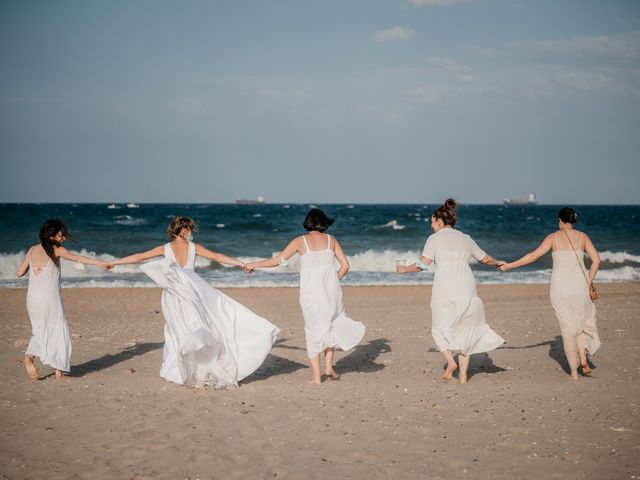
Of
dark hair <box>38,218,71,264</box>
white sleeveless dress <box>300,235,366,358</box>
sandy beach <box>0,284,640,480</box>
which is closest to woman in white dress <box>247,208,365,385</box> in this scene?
white sleeveless dress <box>300,235,366,358</box>

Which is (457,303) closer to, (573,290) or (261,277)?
(573,290)

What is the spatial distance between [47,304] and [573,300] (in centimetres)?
645

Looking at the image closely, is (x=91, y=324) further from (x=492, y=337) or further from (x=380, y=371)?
(x=492, y=337)

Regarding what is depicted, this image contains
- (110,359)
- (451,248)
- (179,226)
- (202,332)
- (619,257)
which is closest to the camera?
(202,332)

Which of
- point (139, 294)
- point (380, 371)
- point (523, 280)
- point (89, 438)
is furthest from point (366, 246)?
point (89, 438)

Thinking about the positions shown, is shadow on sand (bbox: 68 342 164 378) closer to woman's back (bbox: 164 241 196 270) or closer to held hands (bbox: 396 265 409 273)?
woman's back (bbox: 164 241 196 270)

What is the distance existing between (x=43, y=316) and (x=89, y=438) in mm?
2699

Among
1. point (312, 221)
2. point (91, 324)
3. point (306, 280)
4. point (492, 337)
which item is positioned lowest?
point (91, 324)

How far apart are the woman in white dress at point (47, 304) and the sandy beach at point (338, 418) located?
1.05ft

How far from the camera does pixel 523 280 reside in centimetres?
2198

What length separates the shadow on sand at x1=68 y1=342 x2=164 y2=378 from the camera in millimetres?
8734

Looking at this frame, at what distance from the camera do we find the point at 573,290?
307 inches

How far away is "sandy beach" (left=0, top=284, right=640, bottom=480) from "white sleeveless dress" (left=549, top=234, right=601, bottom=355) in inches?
24.7

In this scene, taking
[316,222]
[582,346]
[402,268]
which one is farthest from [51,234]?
[582,346]
